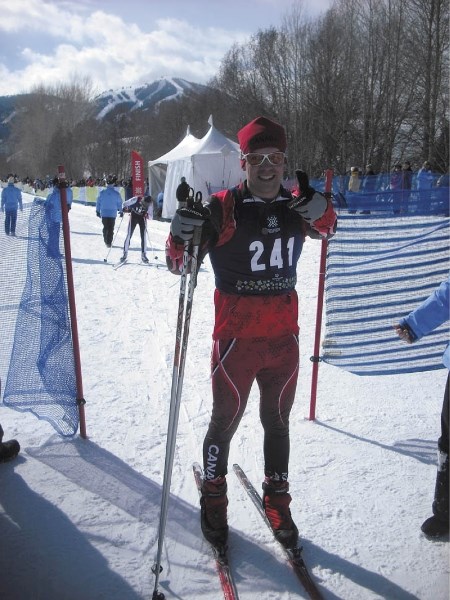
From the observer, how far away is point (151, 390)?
4512 mm

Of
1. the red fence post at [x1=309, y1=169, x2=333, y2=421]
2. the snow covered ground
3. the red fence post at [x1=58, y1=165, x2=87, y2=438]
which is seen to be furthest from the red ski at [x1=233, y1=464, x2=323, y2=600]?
the red fence post at [x1=58, y1=165, x2=87, y2=438]

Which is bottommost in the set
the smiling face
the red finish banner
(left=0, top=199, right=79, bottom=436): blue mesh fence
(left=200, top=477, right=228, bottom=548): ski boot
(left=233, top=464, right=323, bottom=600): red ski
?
(left=233, top=464, right=323, bottom=600): red ski

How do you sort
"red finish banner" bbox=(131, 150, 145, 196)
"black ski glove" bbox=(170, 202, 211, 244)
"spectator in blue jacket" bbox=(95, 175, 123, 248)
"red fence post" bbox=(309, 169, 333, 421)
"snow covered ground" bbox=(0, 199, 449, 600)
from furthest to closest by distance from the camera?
"red finish banner" bbox=(131, 150, 145, 196)
"spectator in blue jacket" bbox=(95, 175, 123, 248)
"red fence post" bbox=(309, 169, 333, 421)
"snow covered ground" bbox=(0, 199, 449, 600)
"black ski glove" bbox=(170, 202, 211, 244)

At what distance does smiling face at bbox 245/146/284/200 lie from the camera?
2434 mm

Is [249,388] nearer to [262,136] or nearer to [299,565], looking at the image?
[299,565]

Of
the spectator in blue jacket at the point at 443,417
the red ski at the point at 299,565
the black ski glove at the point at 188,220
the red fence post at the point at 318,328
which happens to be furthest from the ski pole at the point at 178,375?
the red fence post at the point at 318,328

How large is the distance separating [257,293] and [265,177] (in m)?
0.60

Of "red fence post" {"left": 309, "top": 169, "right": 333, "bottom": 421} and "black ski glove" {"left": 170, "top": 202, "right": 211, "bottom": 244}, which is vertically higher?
"black ski glove" {"left": 170, "top": 202, "right": 211, "bottom": 244}

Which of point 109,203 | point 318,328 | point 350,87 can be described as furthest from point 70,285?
point 350,87

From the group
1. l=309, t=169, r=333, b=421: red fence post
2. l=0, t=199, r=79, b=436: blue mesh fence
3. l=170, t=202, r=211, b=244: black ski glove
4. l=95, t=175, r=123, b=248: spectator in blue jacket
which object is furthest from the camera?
l=95, t=175, r=123, b=248: spectator in blue jacket

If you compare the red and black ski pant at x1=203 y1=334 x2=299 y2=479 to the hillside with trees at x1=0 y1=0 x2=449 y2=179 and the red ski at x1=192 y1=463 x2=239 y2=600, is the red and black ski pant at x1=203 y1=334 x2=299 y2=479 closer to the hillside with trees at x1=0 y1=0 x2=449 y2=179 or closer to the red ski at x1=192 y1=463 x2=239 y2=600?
the red ski at x1=192 y1=463 x2=239 y2=600

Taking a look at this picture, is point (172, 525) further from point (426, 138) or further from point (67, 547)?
point (426, 138)

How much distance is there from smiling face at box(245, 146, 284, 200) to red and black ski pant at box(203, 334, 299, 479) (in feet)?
2.55

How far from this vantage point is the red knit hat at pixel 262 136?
242 cm
